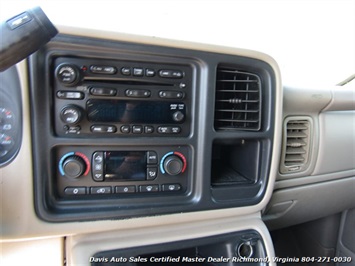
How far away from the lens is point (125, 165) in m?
0.58

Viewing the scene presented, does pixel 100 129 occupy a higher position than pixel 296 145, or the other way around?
pixel 100 129

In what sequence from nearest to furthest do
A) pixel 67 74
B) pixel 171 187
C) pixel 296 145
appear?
pixel 67 74
pixel 171 187
pixel 296 145

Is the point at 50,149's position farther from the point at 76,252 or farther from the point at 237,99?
the point at 237,99

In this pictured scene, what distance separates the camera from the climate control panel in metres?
0.54

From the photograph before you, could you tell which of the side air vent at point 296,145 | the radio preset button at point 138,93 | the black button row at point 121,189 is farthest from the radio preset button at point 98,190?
the side air vent at point 296,145

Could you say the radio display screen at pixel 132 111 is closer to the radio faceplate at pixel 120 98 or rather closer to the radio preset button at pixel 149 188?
the radio faceplate at pixel 120 98

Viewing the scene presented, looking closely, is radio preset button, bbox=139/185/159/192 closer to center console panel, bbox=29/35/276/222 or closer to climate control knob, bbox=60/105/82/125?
center console panel, bbox=29/35/276/222

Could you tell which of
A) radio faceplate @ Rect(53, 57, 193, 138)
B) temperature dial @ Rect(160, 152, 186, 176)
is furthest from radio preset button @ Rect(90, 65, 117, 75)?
temperature dial @ Rect(160, 152, 186, 176)

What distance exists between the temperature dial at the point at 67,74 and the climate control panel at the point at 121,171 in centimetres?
15

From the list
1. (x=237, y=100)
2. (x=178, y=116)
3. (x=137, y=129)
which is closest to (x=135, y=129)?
(x=137, y=129)

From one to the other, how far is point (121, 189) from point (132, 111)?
19 cm

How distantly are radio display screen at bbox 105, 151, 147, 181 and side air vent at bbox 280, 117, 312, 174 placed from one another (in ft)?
Result: 1.63

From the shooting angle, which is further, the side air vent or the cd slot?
the side air vent

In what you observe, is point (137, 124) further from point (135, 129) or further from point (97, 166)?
point (97, 166)
